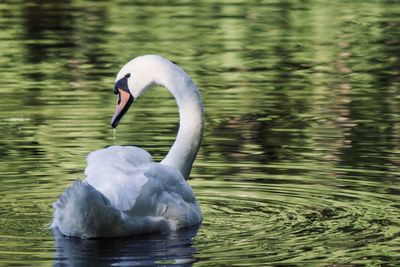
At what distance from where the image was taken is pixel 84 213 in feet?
33.0

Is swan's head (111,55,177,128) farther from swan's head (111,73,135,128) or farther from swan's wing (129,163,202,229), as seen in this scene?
swan's wing (129,163,202,229)

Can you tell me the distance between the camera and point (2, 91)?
18.7 meters

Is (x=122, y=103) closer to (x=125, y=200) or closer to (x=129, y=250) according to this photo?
(x=125, y=200)

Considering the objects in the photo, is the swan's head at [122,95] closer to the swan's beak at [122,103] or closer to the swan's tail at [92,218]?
the swan's beak at [122,103]

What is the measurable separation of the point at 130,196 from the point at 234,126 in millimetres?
5418

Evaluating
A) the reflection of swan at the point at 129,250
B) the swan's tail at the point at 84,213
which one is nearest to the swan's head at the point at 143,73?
the reflection of swan at the point at 129,250

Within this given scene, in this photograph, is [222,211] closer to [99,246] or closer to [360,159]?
[99,246]

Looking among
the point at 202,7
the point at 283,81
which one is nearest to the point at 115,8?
the point at 202,7

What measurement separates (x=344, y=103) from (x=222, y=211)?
6.23m

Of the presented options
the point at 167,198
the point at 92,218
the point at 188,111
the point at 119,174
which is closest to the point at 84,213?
the point at 92,218

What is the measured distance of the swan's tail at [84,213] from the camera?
9898mm

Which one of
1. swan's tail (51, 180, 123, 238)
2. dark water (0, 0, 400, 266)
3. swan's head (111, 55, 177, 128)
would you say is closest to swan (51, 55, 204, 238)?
swan's tail (51, 180, 123, 238)

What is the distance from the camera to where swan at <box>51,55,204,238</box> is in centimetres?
1005

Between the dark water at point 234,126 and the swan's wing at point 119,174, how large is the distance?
13.2 inches
